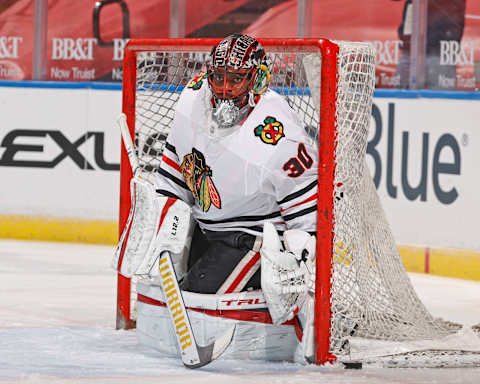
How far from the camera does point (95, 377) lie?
142 inches

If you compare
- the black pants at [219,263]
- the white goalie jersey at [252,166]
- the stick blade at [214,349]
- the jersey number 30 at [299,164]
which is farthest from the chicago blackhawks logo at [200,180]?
the stick blade at [214,349]

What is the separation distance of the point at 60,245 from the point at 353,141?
2.94 meters

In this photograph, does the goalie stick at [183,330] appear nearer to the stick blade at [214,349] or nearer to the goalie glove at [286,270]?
the stick blade at [214,349]

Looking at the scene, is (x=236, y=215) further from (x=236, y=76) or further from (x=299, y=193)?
(x=236, y=76)

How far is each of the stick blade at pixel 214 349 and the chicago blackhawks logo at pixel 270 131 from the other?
61cm

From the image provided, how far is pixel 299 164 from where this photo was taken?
12.4 ft

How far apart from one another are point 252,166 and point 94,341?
2.94ft

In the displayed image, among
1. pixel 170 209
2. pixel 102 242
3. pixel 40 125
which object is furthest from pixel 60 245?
pixel 170 209

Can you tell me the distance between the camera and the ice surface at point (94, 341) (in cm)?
365

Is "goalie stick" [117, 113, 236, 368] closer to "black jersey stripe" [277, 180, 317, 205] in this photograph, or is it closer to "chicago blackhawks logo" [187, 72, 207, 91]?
"black jersey stripe" [277, 180, 317, 205]

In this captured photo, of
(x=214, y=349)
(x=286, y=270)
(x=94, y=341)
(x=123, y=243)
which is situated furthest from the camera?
(x=94, y=341)

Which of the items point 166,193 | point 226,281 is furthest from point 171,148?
point 226,281

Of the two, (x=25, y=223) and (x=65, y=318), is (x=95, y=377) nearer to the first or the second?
(x=65, y=318)

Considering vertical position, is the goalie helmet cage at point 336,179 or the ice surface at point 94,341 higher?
the goalie helmet cage at point 336,179
